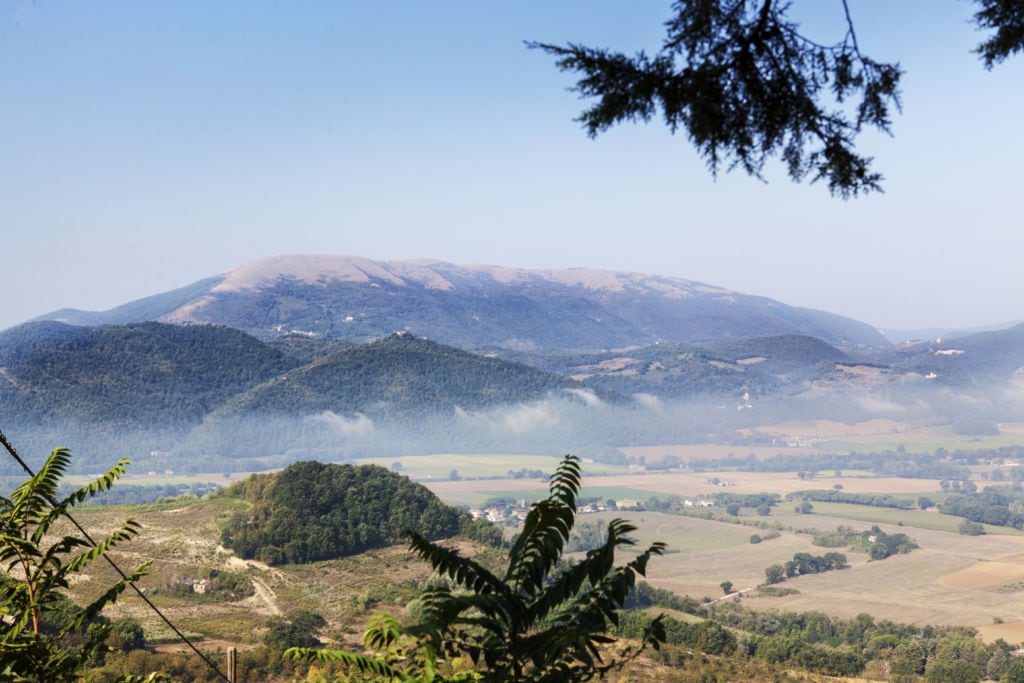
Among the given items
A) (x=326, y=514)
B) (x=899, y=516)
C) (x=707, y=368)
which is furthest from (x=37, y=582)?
(x=707, y=368)

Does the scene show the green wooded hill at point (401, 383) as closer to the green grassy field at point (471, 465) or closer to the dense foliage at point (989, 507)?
the green grassy field at point (471, 465)

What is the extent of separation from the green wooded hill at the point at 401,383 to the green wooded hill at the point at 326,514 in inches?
3122

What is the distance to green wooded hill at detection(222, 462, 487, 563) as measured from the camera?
150 feet

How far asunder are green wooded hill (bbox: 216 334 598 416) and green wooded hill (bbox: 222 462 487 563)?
79.3 meters

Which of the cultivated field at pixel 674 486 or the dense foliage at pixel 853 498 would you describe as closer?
the dense foliage at pixel 853 498

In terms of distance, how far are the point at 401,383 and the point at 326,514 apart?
97.2m

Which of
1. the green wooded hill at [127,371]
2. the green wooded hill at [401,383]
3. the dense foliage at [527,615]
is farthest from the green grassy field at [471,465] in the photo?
the dense foliage at [527,615]

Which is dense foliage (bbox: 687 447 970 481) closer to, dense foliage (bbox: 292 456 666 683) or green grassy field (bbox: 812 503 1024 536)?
green grassy field (bbox: 812 503 1024 536)

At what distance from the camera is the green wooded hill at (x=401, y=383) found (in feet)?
452

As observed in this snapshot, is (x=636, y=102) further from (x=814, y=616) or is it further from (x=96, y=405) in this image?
(x=96, y=405)

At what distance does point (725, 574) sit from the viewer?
59000mm

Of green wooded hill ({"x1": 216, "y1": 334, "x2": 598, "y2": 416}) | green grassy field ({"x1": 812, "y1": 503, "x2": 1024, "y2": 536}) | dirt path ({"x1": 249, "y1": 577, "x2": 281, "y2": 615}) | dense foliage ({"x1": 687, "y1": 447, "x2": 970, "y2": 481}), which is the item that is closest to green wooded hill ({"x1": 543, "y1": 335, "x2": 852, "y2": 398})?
green wooded hill ({"x1": 216, "y1": 334, "x2": 598, "y2": 416})

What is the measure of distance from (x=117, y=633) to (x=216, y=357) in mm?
119558

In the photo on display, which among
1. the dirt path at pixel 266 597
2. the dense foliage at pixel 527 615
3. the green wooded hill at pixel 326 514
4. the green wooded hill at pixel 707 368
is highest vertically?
the green wooded hill at pixel 707 368
